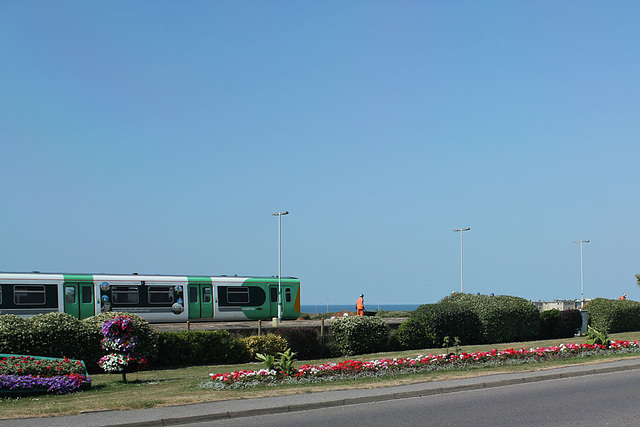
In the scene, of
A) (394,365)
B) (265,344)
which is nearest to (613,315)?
(265,344)

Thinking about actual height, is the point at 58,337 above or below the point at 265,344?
above

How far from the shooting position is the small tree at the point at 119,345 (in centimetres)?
1755

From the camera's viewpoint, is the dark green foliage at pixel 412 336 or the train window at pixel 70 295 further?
the train window at pixel 70 295

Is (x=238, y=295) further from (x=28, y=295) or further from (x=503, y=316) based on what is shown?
(x=503, y=316)

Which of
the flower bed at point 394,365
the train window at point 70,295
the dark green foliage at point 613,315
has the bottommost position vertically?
the dark green foliage at point 613,315

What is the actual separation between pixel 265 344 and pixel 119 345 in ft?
26.6

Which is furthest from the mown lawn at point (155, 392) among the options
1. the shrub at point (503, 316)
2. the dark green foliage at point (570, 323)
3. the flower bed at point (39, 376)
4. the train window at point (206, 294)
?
the train window at point (206, 294)

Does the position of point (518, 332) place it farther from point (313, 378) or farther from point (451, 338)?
point (313, 378)

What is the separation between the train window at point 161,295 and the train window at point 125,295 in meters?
0.77

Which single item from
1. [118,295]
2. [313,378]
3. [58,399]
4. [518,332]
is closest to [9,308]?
[118,295]

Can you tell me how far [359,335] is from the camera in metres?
27.0

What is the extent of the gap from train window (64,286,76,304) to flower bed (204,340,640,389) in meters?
16.2

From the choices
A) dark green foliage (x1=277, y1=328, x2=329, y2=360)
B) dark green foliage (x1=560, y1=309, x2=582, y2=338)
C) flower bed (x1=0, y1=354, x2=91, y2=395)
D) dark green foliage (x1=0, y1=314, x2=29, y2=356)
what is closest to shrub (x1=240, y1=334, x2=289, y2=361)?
dark green foliage (x1=277, y1=328, x2=329, y2=360)

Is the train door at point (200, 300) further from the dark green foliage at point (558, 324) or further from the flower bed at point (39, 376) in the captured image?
the flower bed at point (39, 376)
